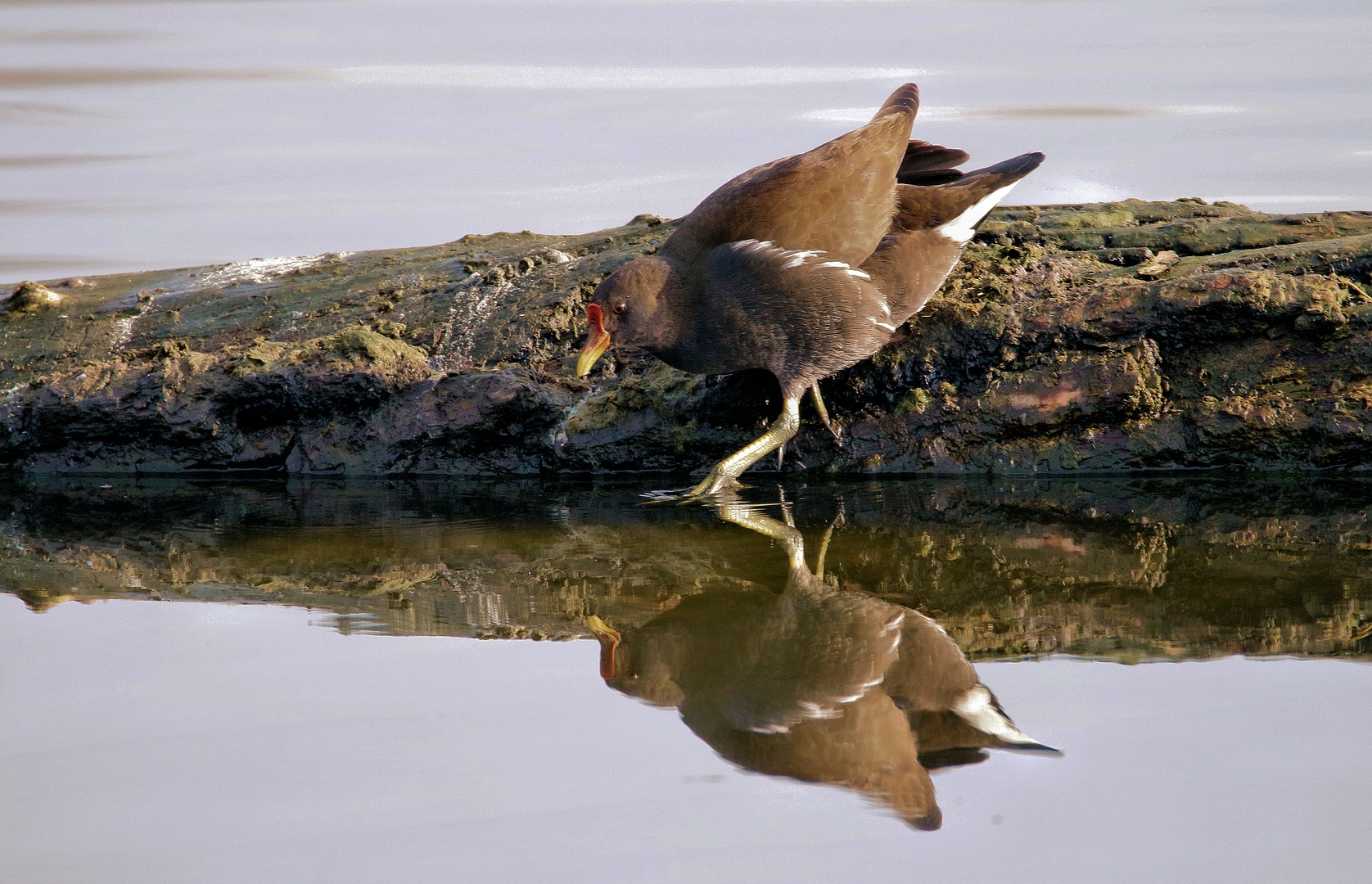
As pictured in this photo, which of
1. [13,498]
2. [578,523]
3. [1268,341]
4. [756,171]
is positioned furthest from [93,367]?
[1268,341]

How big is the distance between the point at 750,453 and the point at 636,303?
0.88 m

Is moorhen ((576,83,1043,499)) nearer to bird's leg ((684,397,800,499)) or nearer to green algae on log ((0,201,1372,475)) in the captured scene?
bird's leg ((684,397,800,499))

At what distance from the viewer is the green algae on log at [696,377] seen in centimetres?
537

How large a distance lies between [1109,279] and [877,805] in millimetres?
4099

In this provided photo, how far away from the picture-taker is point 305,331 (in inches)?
279

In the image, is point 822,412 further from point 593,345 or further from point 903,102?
point 903,102

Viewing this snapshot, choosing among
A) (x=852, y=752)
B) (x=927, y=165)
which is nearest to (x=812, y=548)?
(x=852, y=752)

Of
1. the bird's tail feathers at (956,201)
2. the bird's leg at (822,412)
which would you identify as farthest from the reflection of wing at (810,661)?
the bird's tail feathers at (956,201)

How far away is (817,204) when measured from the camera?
5.08 meters

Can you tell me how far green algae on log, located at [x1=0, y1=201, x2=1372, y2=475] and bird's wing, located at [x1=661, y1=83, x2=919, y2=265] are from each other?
76 cm

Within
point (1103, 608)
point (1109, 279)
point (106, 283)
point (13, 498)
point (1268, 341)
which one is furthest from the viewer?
point (106, 283)

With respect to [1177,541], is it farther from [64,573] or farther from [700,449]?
[64,573]

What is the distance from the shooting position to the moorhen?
5.07 metres

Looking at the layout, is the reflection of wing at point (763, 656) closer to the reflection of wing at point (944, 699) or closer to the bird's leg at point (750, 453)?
the reflection of wing at point (944, 699)
